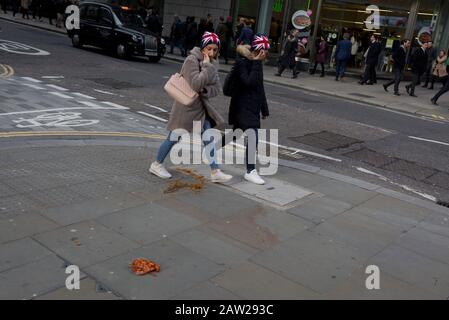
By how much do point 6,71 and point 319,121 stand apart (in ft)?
26.1

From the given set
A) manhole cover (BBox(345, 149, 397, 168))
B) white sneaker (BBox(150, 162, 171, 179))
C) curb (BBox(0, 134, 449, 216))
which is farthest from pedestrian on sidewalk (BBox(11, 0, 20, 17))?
white sneaker (BBox(150, 162, 171, 179))

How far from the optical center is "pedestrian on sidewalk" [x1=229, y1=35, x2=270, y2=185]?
583 centimetres

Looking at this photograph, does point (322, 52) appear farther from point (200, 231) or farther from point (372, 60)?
point (200, 231)

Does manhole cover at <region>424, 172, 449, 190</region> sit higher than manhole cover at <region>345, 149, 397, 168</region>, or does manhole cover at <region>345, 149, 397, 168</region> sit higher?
manhole cover at <region>424, 172, 449, 190</region>

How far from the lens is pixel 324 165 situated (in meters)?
7.73

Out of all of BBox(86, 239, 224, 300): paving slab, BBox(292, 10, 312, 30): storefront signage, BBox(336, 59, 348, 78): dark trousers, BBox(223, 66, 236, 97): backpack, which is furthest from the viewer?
BBox(292, 10, 312, 30): storefront signage

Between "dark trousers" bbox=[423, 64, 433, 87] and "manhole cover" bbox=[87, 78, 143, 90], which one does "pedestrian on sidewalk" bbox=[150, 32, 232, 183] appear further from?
"dark trousers" bbox=[423, 64, 433, 87]

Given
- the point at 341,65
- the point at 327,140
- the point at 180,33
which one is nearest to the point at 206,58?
the point at 327,140

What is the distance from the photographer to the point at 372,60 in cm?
1886

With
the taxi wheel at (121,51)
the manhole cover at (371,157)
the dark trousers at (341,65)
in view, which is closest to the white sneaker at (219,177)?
the manhole cover at (371,157)

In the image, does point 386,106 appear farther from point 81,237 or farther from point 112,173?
point 81,237

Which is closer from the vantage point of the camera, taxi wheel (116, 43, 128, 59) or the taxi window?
taxi wheel (116, 43, 128, 59)

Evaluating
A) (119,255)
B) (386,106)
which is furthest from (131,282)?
(386,106)

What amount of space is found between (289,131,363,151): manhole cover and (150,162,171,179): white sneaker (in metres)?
3.65
